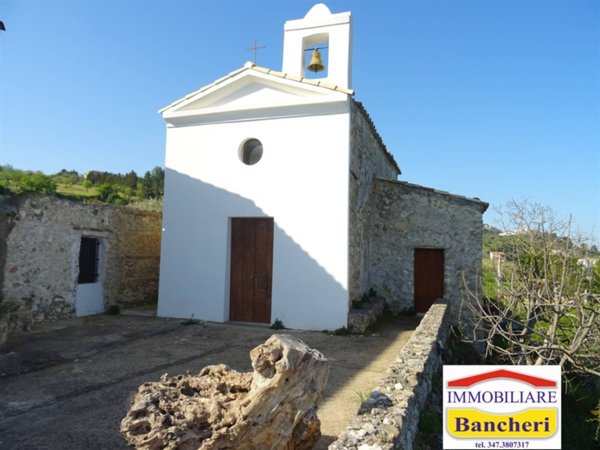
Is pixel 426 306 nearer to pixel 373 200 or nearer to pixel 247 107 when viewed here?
pixel 373 200

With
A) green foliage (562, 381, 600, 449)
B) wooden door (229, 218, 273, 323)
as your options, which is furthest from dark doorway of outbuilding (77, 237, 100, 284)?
green foliage (562, 381, 600, 449)

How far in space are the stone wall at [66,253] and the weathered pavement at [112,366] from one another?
726mm

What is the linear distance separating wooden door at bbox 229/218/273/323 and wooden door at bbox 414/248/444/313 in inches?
163

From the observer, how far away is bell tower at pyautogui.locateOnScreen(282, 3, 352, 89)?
31.0 feet

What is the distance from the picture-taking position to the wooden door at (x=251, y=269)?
9125mm

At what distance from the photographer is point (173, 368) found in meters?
5.78

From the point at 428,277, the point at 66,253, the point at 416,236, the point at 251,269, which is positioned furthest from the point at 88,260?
the point at 428,277

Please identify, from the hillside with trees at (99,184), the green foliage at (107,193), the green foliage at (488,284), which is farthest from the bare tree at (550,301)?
the green foliage at (107,193)

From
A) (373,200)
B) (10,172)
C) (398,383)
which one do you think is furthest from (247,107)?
(10,172)

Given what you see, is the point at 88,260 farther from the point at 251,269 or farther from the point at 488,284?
the point at 488,284

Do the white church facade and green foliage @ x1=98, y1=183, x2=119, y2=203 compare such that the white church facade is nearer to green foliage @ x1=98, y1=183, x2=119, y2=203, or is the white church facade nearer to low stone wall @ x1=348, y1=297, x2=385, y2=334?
low stone wall @ x1=348, y1=297, x2=385, y2=334

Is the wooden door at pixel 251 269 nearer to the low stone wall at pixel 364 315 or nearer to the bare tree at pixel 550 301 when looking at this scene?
the low stone wall at pixel 364 315

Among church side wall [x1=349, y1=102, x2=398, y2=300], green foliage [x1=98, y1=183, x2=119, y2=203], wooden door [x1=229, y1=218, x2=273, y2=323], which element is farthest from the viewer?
green foliage [x1=98, y1=183, x2=119, y2=203]

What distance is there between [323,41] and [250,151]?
3288 millimetres
